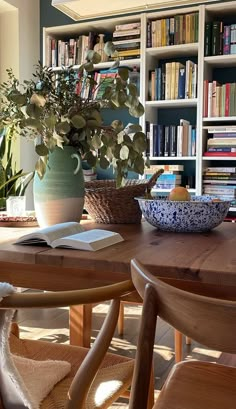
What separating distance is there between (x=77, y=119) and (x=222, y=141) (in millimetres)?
2016

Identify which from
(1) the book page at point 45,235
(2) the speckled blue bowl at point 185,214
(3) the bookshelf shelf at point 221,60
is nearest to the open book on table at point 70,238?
(1) the book page at point 45,235

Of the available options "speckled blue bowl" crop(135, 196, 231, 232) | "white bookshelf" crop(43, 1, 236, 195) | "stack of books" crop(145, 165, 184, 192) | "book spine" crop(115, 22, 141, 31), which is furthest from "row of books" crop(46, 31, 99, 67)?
"speckled blue bowl" crop(135, 196, 231, 232)

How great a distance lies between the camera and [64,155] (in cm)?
146

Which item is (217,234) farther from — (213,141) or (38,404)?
(213,141)

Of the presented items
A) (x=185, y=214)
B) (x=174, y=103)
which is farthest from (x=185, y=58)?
(x=185, y=214)

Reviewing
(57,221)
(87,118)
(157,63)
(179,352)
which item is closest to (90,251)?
(57,221)

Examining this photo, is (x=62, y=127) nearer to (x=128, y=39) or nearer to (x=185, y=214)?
(x=185, y=214)

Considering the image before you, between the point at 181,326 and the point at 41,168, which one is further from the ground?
the point at 41,168

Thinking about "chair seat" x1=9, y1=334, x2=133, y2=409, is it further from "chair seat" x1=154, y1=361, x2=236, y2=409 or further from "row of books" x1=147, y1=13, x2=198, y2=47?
"row of books" x1=147, y1=13, x2=198, y2=47

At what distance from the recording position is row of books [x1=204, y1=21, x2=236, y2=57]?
3189 millimetres

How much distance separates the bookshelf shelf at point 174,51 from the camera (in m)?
3.28

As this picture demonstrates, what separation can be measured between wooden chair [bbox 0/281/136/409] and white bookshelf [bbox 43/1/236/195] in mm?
2360

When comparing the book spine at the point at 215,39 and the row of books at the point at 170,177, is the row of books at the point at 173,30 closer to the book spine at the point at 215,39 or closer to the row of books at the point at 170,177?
the book spine at the point at 215,39

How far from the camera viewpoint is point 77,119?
142cm
